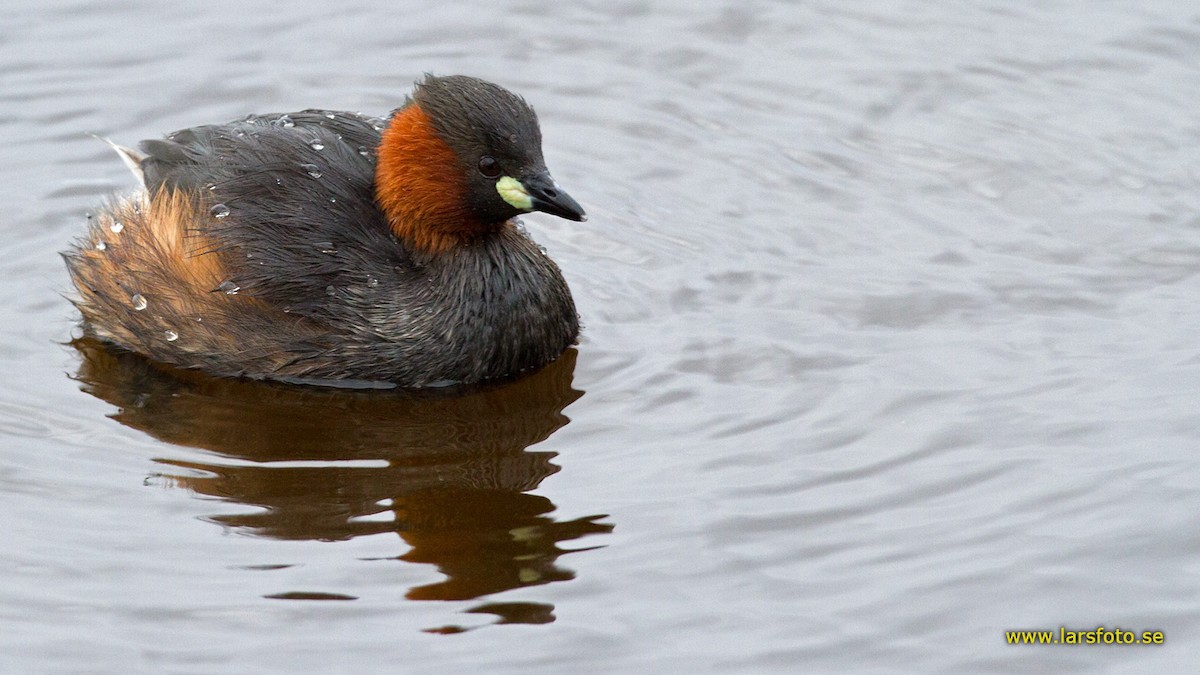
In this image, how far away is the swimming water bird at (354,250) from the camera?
24.0 ft

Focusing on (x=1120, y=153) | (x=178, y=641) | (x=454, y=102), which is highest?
(x=454, y=102)

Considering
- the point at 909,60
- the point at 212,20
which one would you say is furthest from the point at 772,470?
the point at 212,20

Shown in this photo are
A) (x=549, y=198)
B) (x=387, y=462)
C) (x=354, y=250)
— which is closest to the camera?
(x=387, y=462)

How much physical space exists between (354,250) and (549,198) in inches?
34.8

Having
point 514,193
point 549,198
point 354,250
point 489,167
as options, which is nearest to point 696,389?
point 549,198

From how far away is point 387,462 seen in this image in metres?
6.82

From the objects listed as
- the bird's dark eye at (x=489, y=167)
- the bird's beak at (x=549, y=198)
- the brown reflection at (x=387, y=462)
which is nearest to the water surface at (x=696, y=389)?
the brown reflection at (x=387, y=462)

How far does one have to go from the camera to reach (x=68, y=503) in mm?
6441

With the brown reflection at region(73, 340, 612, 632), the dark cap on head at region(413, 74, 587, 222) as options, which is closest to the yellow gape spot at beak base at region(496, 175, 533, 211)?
the dark cap on head at region(413, 74, 587, 222)

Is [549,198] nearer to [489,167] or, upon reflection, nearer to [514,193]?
[514,193]

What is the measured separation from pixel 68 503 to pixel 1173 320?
4725 millimetres

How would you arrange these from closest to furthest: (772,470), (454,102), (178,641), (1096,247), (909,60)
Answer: (178,641)
(772,470)
(454,102)
(1096,247)
(909,60)

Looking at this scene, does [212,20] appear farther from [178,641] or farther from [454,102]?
[178,641]

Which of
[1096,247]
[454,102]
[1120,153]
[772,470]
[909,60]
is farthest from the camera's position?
[909,60]
